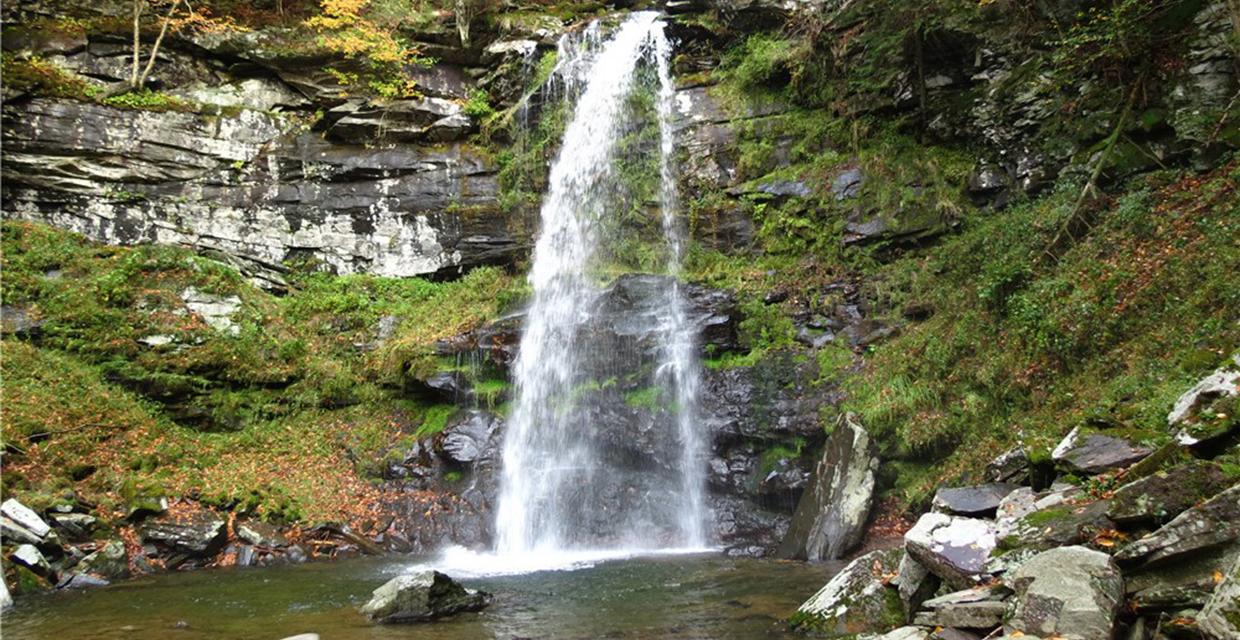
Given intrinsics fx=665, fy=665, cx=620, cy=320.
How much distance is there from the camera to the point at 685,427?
425 inches

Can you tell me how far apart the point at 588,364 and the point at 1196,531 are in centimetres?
926

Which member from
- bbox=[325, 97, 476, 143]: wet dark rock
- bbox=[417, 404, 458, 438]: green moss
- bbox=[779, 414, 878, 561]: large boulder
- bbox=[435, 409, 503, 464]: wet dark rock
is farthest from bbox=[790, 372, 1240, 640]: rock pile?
bbox=[325, 97, 476, 143]: wet dark rock

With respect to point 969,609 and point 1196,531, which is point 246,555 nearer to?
point 969,609

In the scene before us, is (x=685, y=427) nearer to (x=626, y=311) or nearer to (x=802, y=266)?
(x=626, y=311)

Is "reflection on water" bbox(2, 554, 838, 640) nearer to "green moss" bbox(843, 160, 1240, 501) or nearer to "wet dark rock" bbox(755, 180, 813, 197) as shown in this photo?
"green moss" bbox(843, 160, 1240, 501)

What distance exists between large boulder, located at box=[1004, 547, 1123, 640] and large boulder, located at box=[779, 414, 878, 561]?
4547 mm

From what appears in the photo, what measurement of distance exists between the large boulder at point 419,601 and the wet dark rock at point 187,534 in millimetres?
4274

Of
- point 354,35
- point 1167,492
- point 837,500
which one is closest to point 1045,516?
point 1167,492

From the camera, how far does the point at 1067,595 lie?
3.49 m

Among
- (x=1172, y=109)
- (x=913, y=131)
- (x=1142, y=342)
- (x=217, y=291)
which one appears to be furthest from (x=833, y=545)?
(x=217, y=291)

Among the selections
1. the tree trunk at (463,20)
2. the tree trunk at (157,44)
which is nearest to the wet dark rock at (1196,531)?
the tree trunk at (463,20)

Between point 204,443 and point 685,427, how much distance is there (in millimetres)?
8265

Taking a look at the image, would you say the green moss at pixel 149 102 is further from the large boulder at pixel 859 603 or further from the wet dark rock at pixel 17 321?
the large boulder at pixel 859 603

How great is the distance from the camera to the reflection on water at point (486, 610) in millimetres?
5578
